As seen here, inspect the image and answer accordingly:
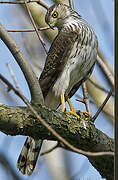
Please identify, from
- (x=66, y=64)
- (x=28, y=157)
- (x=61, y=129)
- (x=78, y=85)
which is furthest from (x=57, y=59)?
(x=61, y=129)

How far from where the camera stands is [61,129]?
3182 mm

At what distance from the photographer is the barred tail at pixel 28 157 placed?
4.02 meters

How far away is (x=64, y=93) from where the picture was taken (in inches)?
179

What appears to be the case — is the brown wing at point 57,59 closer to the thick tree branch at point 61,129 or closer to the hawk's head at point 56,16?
the hawk's head at point 56,16

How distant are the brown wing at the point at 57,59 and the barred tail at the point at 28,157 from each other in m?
0.73

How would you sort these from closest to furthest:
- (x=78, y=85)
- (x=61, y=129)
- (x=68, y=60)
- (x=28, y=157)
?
(x=61, y=129) → (x=28, y=157) → (x=68, y=60) → (x=78, y=85)

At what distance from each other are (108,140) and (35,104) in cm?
88

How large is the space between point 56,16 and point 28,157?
2172 mm

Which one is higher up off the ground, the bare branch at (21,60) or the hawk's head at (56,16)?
the bare branch at (21,60)

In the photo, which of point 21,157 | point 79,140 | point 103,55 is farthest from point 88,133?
point 103,55

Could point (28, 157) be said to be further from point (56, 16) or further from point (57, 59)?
point (56, 16)

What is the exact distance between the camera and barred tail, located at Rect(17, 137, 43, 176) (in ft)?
13.2

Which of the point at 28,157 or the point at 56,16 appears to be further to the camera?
the point at 56,16

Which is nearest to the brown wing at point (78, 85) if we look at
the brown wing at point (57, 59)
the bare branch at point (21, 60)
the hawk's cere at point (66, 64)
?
the hawk's cere at point (66, 64)
